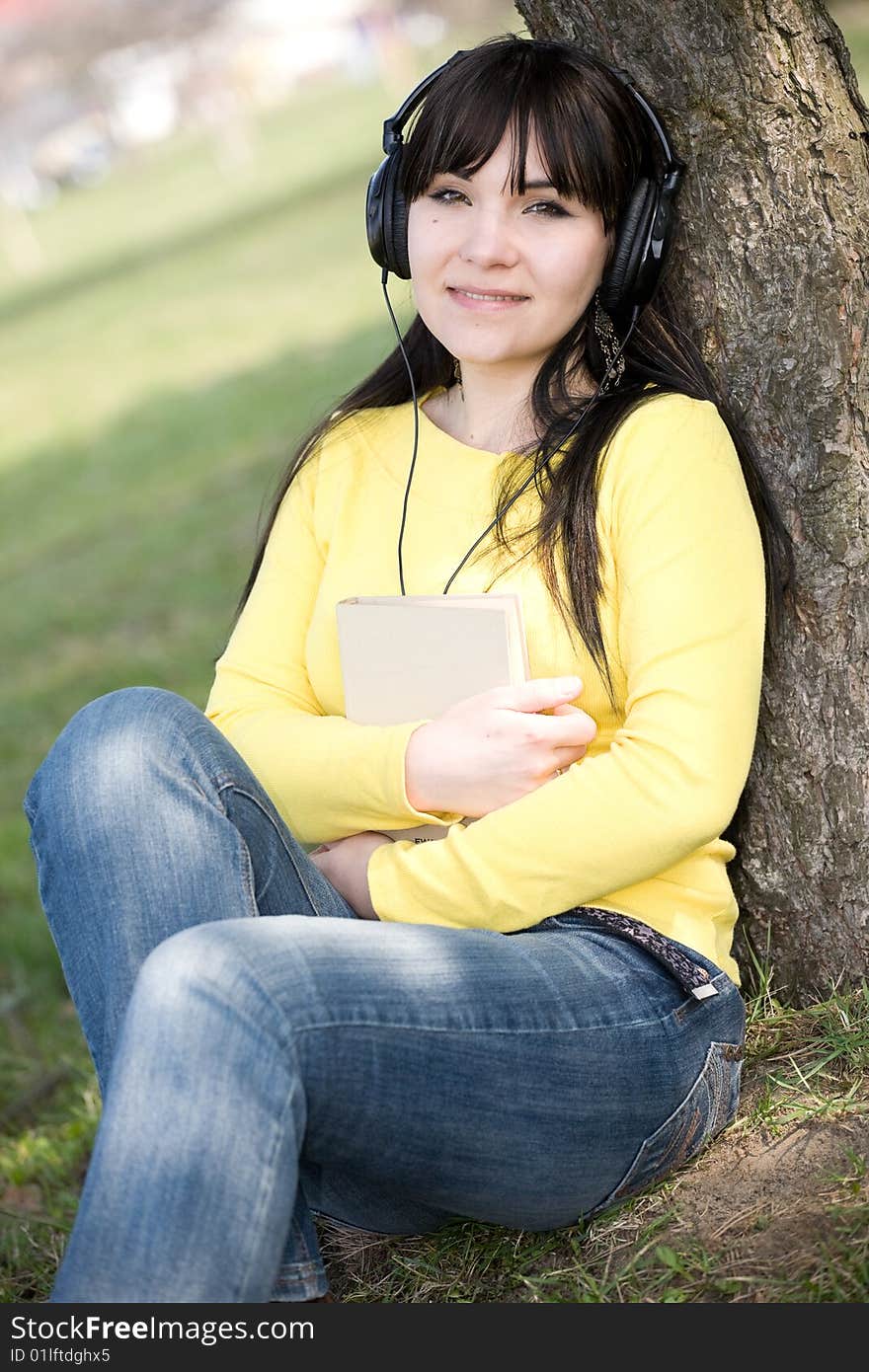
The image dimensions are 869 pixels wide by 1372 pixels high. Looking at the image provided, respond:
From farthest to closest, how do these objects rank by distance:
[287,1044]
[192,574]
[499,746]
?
[192,574] < [499,746] < [287,1044]

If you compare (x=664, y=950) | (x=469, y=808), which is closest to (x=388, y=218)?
(x=469, y=808)

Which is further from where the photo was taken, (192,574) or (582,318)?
(192,574)

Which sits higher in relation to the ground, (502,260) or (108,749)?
(502,260)

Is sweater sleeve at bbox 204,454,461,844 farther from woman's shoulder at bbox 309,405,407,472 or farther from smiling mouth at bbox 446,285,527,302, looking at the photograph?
smiling mouth at bbox 446,285,527,302

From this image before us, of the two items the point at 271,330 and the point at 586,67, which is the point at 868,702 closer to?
the point at 586,67

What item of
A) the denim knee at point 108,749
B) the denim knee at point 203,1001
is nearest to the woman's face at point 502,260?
the denim knee at point 108,749

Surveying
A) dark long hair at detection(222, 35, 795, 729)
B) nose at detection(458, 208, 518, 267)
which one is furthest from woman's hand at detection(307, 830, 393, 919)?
nose at detection(458, 208, 518, 267)

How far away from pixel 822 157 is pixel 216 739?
1.21 metres

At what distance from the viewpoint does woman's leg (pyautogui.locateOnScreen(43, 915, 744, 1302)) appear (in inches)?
61.1

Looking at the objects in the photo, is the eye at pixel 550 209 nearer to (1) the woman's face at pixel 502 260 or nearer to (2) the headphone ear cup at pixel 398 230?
(1) the woman's face at pixel 502 260

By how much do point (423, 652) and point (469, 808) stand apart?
0.24 meters

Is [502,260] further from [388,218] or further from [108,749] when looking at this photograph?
[108,749]

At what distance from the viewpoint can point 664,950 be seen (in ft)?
6.43

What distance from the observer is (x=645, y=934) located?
77.5 inches
